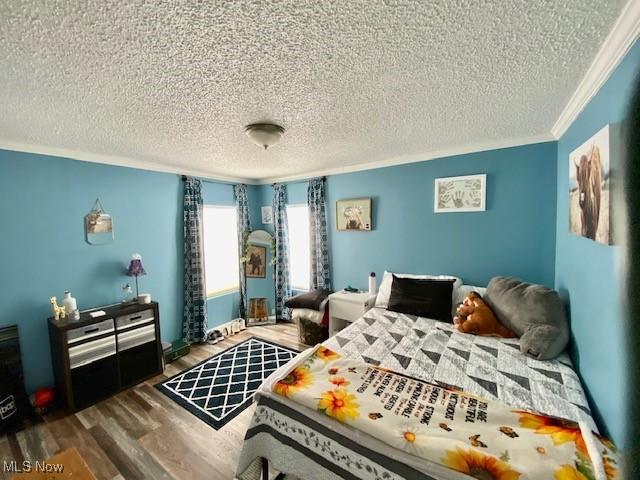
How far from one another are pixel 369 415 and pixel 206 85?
71.7 inches

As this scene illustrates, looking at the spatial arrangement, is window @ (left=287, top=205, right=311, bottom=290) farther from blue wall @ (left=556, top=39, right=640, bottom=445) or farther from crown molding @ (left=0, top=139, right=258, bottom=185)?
blue wall @ (left=556, top=39, right=640, bottom=445)

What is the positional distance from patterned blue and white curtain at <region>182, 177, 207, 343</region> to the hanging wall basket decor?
2.61 feet

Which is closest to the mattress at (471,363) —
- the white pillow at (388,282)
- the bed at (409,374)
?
the bed at (409,374)

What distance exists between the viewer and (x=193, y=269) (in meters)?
3.37

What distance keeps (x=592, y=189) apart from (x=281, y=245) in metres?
3.38

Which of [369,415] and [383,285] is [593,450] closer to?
[369,415]

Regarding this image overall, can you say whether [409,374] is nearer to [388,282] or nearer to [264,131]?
[388,282]

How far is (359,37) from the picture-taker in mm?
1062

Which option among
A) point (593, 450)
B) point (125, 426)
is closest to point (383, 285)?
point (593, 450)

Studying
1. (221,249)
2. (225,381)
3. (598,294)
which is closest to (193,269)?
(221,249)

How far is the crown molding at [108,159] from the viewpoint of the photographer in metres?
2.19

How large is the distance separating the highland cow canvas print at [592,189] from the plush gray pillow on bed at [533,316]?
20.5 inches

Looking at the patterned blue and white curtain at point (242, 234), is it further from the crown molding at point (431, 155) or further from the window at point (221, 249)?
the crown molding at point (431, 155)

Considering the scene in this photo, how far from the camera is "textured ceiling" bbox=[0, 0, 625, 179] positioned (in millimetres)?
943
